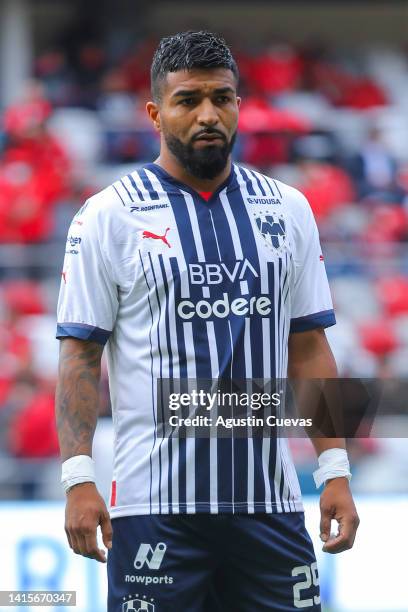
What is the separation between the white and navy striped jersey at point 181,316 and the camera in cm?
298

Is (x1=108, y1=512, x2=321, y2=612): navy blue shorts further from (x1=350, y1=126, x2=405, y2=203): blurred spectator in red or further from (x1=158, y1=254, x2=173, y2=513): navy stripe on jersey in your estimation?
(x1=350, y1=126, x2=405, y2=203): blurred spectator in red

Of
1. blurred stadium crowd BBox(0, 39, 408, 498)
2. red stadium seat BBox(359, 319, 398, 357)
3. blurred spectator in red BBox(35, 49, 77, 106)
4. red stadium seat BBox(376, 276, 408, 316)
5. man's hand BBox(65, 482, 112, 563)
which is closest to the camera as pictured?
man's hand BBox(65, 482, 112, 563)

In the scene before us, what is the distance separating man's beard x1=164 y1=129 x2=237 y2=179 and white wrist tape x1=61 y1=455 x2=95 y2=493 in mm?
738

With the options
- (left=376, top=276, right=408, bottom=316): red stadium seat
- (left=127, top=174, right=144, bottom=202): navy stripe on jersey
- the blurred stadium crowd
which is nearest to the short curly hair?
(left=127, top=174, right=144, bottom=202): navy stripe on jersey

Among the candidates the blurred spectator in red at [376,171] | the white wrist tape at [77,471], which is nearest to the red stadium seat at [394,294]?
the blurred spectator in red at [376,171]

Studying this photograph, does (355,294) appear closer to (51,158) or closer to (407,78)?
(51,158)

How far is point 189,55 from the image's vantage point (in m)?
3.07

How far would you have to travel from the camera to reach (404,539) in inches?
243

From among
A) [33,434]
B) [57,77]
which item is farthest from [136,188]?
[57,77]

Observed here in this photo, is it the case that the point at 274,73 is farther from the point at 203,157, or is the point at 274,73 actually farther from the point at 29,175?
the point at 203,157

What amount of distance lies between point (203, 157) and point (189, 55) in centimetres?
25

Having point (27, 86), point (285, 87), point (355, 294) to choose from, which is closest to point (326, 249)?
point (355, 294)

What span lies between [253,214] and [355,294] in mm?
5165

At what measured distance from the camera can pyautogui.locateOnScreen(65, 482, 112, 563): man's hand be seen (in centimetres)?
288
